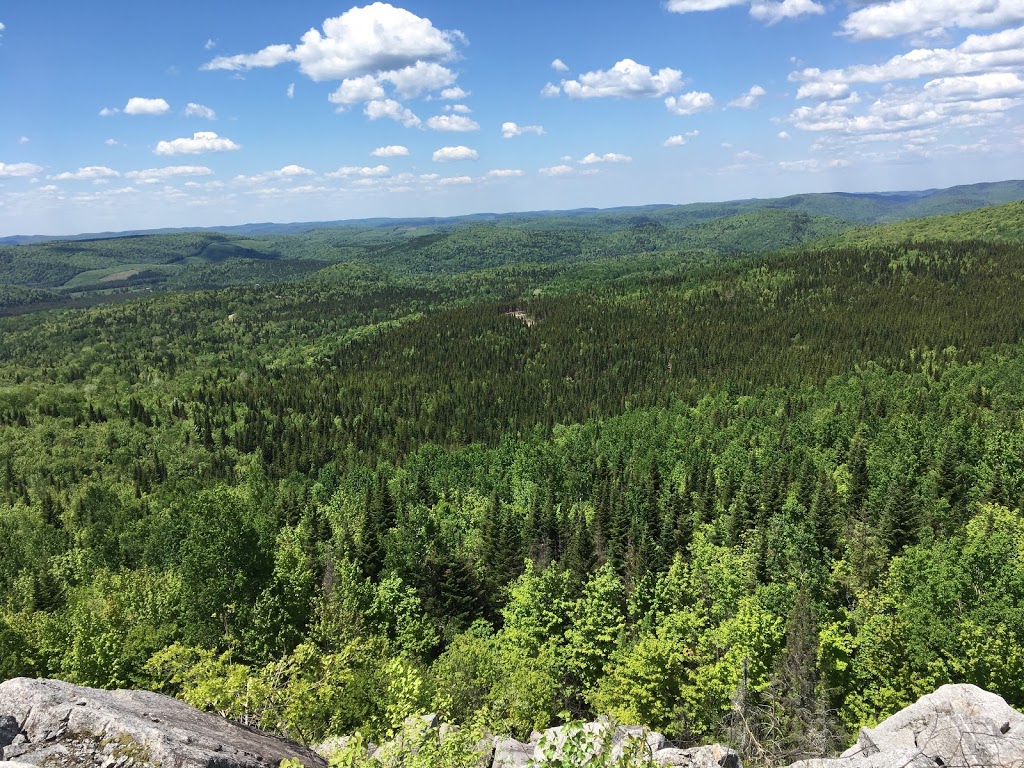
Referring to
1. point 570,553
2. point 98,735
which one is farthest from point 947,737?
point 570,553

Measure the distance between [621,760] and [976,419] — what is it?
141 m

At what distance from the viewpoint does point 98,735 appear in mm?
→ 16438

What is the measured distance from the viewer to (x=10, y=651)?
4278 centimetres

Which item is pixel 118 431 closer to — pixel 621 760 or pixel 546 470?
pixel 546 470

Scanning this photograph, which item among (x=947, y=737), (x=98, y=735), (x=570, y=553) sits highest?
(x=98, y=735)

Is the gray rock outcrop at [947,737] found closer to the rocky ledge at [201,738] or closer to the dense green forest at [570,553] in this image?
the rocky ledge at [201,738]

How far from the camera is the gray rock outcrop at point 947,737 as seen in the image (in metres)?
16.7

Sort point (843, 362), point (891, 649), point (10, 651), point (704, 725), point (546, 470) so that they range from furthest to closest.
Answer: point (843, 362) < point (546, 470) < point (10, 651) < point (891, 649) < point (704, 725)

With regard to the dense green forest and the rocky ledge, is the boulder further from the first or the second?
the dense green forest

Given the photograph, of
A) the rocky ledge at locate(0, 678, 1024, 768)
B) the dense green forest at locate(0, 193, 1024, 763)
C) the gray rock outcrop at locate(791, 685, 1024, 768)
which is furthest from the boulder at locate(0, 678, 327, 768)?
the gray rock outcrop at locate(791, 685, 1024, 768)

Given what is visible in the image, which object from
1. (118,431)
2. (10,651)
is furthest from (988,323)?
(118,431)

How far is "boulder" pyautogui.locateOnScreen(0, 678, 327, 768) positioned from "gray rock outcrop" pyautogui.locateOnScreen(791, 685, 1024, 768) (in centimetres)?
1820

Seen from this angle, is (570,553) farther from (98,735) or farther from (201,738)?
(98,735)

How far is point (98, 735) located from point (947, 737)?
2700 centimetres
